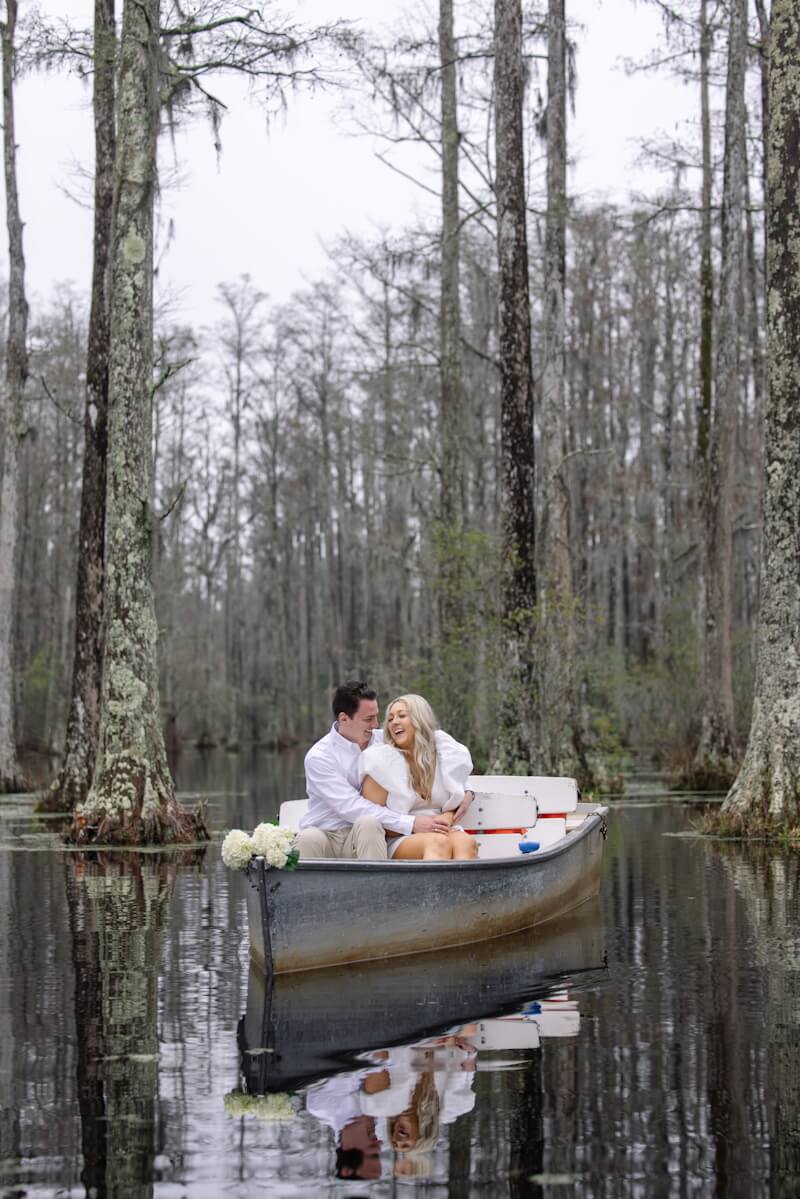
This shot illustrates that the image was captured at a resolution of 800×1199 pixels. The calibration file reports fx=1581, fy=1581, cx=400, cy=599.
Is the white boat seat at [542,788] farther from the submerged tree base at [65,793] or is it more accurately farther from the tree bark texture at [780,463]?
the submerged tree base at [65,793]

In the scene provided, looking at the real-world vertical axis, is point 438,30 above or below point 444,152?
above

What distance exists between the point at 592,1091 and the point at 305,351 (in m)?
47.8

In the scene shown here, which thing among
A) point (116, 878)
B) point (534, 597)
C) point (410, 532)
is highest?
point (410, 532)

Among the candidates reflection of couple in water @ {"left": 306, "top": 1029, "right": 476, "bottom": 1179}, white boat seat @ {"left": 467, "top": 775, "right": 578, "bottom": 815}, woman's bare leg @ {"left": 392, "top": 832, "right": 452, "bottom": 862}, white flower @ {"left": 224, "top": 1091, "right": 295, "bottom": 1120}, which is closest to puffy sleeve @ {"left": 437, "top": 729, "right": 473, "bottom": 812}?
woman's bare leg @ {"left": 392, "top": 832, "right": 452, "bottom": 862}

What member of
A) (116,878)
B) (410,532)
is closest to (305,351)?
(410,532)

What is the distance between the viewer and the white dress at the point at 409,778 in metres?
9.23

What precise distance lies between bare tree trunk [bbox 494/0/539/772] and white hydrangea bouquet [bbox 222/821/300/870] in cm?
1214

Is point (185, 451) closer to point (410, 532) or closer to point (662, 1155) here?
point (410, 532)

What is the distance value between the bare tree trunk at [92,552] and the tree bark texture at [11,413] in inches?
244

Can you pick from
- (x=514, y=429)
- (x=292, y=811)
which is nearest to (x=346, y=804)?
(x=292, y=811)

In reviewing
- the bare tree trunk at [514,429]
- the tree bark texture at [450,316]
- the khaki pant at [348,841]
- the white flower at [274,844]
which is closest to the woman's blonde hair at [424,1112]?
the white flower at [274,844]

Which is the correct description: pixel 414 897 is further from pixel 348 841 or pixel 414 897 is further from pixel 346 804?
pixel 346 804

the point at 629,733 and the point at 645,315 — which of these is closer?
the point at 629,733

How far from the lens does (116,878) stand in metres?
12.7
